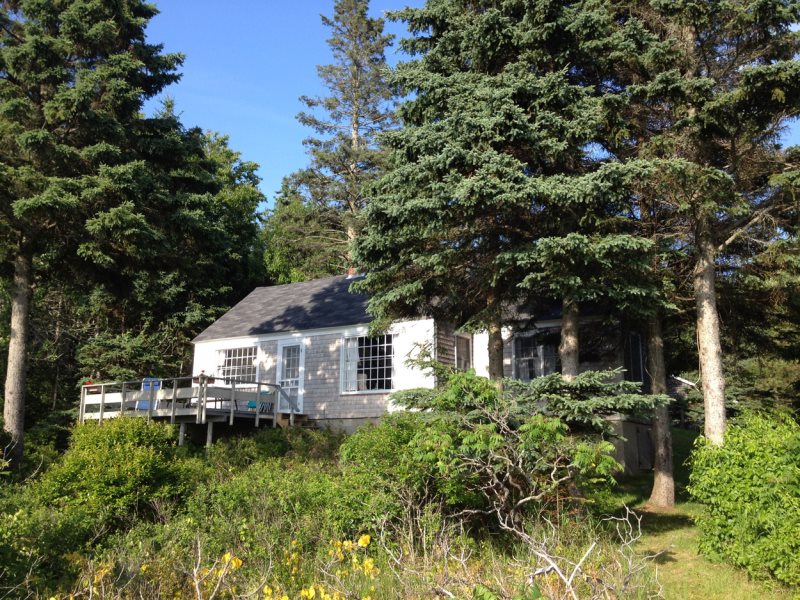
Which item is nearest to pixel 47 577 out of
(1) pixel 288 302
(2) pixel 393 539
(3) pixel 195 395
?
(2) pixel 393 539

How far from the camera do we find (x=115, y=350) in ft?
79.5

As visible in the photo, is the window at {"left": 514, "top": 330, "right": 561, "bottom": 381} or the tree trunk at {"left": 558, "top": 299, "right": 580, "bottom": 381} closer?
the tree trunk at {"left": 558, "top": 299, "right": 580, "bottom": 381}

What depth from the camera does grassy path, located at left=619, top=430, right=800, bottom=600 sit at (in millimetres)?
8266

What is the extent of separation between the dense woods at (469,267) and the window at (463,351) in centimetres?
408

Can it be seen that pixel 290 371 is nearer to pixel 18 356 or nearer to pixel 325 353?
pixel 325 353

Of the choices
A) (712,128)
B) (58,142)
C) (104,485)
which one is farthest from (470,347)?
(58,142)

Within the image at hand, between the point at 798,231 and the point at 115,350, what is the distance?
835 inches

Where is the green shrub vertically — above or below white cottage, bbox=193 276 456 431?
below

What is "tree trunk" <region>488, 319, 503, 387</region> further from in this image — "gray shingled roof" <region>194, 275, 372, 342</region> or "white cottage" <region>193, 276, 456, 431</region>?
"gray shingled roof" <region>194, 275, 372, 342</region>

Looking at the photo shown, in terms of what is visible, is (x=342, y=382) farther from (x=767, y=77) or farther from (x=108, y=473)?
(x=767, y=77)

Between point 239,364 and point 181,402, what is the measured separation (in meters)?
3.74

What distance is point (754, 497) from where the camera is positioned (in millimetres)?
8555

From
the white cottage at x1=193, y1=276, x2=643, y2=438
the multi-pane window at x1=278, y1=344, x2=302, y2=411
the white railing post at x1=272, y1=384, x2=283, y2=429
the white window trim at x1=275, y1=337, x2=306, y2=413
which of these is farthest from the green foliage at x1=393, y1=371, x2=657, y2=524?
the multi-pane window at x1=278, y1=344, x2=302, y2=411

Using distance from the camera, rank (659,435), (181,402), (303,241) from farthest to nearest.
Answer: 1. (303,241)
2. (181,402)
3. (659,435)
